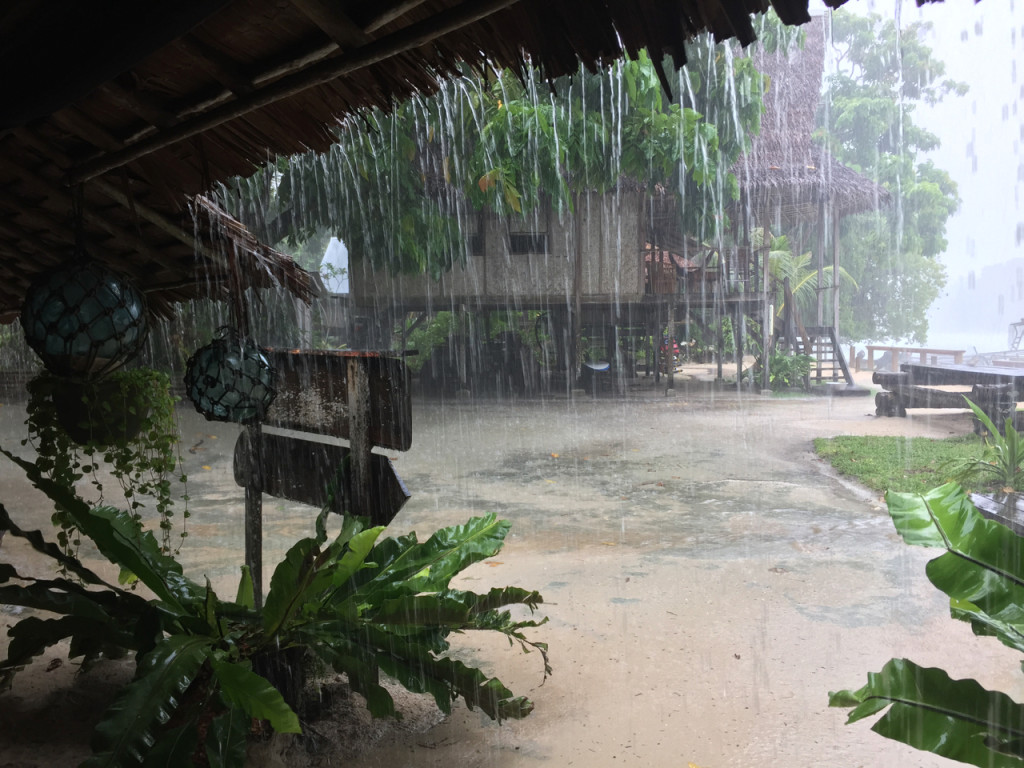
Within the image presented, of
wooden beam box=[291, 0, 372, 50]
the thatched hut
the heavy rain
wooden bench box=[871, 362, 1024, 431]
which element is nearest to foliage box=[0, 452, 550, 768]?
the heavy rain

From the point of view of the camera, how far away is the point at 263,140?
234 centimetres

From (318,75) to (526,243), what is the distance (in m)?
13.5

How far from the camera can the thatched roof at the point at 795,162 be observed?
15.9 m

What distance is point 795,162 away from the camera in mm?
16453

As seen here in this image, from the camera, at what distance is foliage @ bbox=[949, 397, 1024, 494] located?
7.18 m

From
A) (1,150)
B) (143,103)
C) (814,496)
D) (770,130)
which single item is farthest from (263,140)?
(770,130)

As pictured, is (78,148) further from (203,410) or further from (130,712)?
(130,712)

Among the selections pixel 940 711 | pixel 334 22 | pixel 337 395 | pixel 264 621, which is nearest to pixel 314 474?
pixel 337 395

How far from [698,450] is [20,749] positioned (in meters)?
8.27

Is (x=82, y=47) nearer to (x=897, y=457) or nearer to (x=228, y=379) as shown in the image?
(x=228, y=379)

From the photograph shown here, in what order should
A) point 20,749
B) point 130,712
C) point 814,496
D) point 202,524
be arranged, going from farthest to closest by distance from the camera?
point 814,496 → point 202,524 → point 20,749 → point 130,712

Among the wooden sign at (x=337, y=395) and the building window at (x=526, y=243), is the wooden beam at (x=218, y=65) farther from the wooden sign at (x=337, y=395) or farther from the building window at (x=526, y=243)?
the building window at (x=526, y=243)

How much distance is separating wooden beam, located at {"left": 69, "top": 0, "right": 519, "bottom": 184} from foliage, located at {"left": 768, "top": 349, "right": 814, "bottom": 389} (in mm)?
16473

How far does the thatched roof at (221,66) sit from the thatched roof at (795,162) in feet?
46.6
